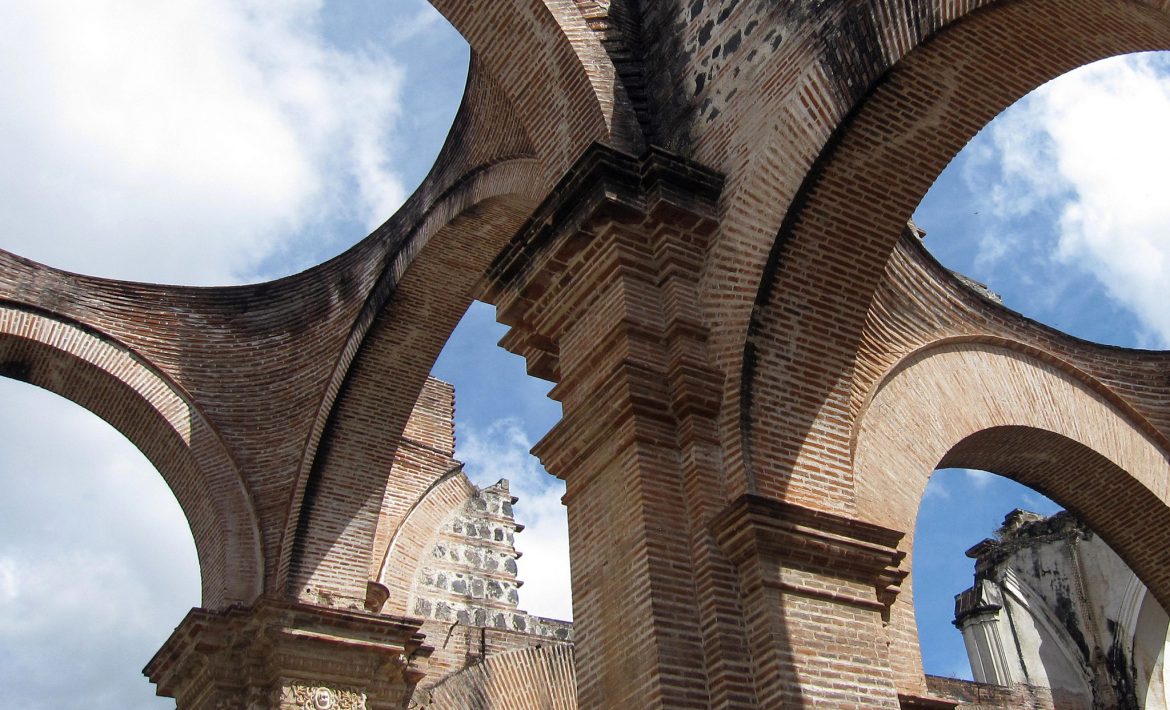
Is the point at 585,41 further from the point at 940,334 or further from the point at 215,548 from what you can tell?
the point at 215,548

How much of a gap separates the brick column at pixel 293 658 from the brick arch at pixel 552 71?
12.1 feet

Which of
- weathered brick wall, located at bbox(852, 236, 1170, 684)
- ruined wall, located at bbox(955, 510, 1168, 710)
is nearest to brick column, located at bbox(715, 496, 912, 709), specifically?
weathered brick wall, located at bbox(852, 236, 1170, 684)

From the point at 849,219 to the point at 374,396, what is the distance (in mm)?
4727

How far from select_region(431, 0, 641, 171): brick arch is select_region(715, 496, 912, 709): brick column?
6.41ft

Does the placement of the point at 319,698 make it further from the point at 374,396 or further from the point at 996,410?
the point at 996,410

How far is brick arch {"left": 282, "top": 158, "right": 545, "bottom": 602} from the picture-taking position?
791cm

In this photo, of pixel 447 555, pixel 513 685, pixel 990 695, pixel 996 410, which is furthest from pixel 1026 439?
pixel 447 555

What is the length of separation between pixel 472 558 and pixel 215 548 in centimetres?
326

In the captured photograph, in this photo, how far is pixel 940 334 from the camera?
7.23m

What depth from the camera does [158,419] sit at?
27.9 feet

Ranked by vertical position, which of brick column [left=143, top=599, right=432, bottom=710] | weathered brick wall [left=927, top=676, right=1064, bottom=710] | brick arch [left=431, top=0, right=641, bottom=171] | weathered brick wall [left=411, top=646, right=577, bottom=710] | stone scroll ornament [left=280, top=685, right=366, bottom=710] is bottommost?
stone scroll ornament [left=280, top=685, right=366, bottom=710]

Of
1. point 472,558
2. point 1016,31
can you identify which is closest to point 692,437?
point 1016,31

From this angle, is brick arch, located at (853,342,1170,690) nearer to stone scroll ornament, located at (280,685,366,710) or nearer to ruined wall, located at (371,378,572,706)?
stone scroll ornament, located at (280,685,366,710)

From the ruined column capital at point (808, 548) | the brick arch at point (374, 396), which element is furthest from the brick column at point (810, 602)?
the brick arch at point (374, 396)
